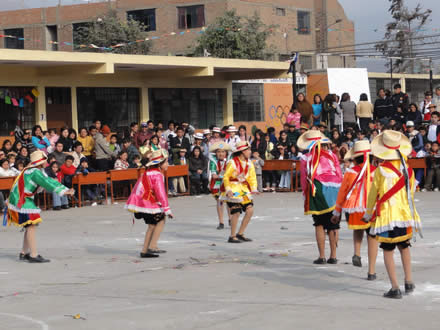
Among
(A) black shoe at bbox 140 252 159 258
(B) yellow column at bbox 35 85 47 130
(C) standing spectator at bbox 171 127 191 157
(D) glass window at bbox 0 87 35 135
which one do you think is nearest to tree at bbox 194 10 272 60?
(B) yellow column at bbox 35 85 47 130

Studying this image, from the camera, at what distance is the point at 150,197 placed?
11.7 metres

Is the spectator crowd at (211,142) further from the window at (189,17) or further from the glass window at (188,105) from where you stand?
the window at (189,17)

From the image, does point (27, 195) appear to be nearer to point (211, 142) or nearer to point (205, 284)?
point (205, 284)

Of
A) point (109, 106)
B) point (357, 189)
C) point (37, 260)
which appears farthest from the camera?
point (109, 106)

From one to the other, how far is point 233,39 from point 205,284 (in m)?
36.8

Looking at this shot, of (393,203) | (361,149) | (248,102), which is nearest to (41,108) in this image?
(248,102)

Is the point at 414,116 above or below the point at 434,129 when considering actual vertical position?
above

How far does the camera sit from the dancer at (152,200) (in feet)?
38.3

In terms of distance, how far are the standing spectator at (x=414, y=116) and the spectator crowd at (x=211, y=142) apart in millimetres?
29

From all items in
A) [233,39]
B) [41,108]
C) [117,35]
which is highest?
[117,35]

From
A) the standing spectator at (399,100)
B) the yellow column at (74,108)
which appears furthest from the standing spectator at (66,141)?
the standing spectator at (399,100)

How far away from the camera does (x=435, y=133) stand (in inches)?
875

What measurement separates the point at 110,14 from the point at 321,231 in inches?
1632

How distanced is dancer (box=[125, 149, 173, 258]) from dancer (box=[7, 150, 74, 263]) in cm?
102
